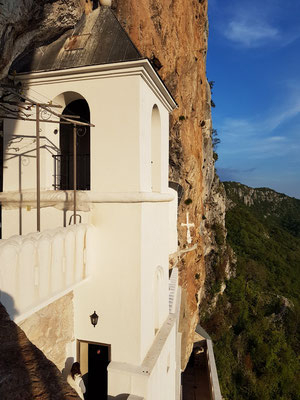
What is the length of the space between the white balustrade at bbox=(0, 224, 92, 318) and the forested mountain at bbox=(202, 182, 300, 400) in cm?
2493

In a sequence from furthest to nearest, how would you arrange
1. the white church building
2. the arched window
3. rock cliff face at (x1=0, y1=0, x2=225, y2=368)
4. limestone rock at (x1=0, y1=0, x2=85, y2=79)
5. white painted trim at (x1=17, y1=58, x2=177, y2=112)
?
rock cliff face at (x1=0, y1=0, x2=225, y2=368)
the arched window
white painted trim at (x1=17, y1=58, x2=177, y2=112)
the white church building
limestone rock at (x1=0, y1=0, x2=85, y2=79)

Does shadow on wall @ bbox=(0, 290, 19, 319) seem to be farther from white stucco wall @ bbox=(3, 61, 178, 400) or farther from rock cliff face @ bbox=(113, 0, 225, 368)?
rock cliff face @ bbox=(113, 0, 225, 368)

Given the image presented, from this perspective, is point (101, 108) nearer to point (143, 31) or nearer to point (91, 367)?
point (91, 367)

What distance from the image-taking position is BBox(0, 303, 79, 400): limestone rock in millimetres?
1162

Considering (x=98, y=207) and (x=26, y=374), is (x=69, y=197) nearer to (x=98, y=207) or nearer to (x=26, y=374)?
(x=98, y=207)

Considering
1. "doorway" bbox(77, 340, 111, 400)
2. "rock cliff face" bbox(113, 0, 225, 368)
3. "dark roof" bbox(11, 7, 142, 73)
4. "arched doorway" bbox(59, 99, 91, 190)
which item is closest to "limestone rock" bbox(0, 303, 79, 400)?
"doorway" bbox(77, 340, 111, 400)

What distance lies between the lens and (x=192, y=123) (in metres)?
18.9

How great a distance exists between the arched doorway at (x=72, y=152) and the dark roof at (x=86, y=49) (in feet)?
3.82

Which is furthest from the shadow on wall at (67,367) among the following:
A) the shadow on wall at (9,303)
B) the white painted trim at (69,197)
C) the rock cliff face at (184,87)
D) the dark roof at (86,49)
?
the rock cliff face at (184,87)

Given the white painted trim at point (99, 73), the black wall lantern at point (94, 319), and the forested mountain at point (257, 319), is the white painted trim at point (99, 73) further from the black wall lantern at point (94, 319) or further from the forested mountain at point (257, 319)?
the forested mountain at point (257, 319)

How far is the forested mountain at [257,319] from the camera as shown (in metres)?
26.1

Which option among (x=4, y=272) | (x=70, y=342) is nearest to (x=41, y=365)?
(x=4, y=272)

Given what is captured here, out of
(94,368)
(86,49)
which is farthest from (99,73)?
(94,368)

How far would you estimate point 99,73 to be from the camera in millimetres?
4555
